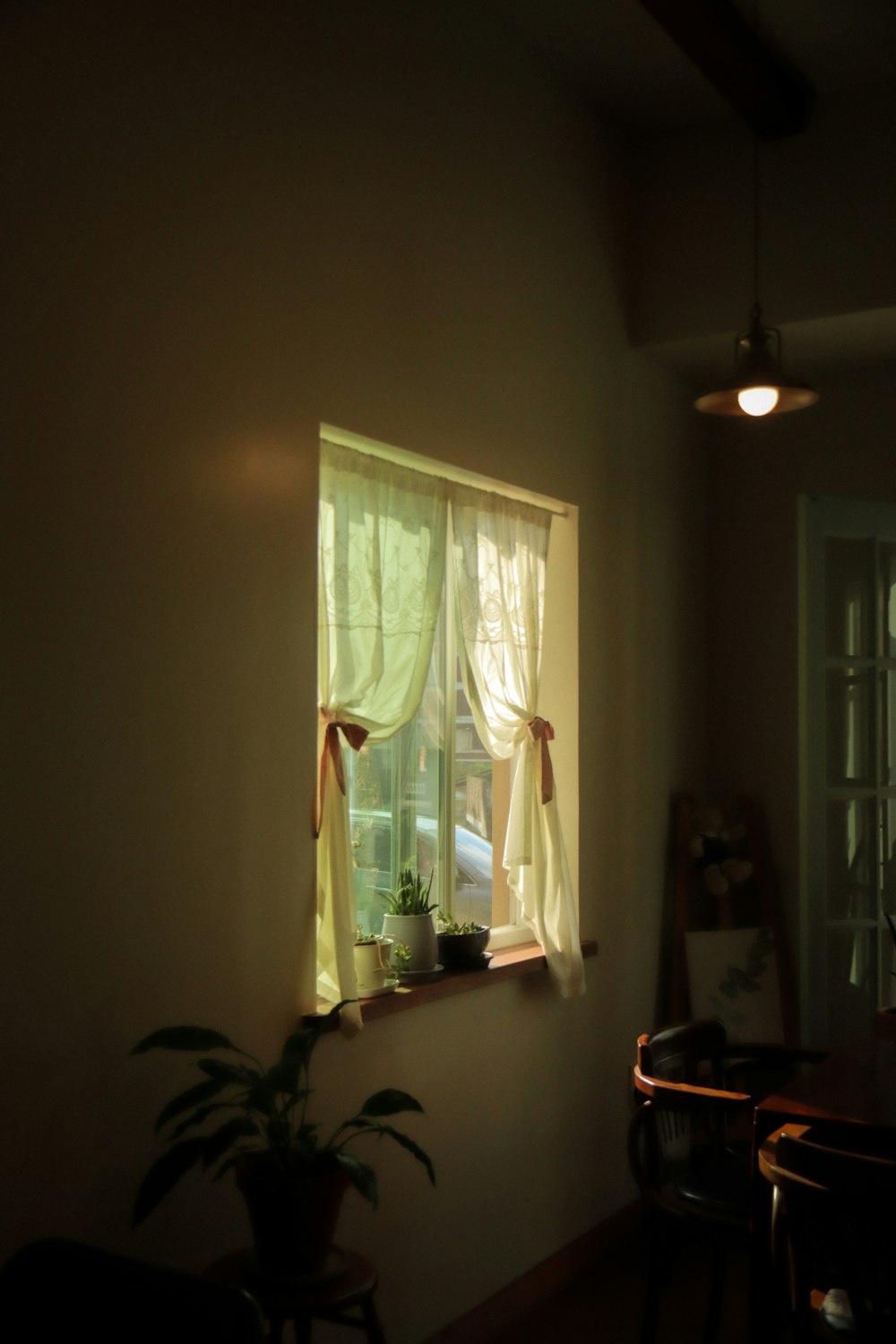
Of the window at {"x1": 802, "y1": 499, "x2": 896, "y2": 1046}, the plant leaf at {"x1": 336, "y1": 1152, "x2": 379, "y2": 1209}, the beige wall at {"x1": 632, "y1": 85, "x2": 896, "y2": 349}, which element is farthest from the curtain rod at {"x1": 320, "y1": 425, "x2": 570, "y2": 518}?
the plant leaf at {"x1": 336, "y1": 1152, "x2": 379, "y2": 1209}

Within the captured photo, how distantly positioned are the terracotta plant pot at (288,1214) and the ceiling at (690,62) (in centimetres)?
332

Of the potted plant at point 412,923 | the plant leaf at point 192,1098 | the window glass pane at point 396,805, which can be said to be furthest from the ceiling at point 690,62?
the plant leaf at point 192,1098

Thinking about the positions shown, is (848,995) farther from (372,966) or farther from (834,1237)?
(834,1237)

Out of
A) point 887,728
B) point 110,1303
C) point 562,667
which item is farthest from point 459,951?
point 887,728

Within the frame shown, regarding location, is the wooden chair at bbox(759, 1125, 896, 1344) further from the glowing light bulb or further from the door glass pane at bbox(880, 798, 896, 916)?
the door glass pane at bbox(880, 798, 896, 916)

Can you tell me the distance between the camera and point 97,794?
2443 millimetres

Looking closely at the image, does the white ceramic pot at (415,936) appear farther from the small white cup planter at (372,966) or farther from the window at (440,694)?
the small white cup planter at (372,966)

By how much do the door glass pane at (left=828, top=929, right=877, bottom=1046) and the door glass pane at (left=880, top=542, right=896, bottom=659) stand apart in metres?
1.15

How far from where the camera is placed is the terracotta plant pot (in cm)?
237

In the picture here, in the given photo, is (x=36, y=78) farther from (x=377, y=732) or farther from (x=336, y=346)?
(x=377, y=732)

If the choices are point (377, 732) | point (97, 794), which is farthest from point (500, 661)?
point (97, 794)

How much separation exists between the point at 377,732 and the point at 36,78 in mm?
1729

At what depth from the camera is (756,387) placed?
3.34 m

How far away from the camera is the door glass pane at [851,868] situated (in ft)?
16.2
